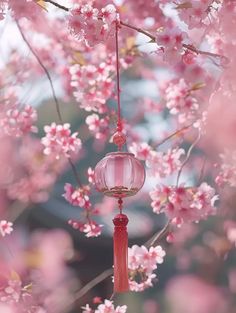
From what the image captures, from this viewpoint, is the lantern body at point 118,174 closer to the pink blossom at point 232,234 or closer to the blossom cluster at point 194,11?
the blossom cluster at point 194,11

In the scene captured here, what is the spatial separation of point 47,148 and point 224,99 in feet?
2.70

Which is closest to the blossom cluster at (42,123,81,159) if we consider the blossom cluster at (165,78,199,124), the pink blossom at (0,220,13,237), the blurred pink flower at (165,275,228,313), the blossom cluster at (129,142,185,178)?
the blossom cluster at (129,142,185,178)

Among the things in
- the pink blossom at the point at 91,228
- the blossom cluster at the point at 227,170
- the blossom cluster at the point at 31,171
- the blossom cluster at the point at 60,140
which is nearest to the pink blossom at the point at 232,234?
the blossom cluster at the point at 227,170

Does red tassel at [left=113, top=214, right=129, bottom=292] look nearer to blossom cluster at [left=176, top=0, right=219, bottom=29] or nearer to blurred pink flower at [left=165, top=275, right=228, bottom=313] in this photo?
blossom cluster at [left=176, top=0, right=219, bottom=29]

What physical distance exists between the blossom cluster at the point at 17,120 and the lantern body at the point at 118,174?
93 centimetres

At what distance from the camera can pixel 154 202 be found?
2771mm

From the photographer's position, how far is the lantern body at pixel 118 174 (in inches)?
84.5

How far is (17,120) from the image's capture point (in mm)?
3000

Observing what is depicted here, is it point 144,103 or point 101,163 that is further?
point 144,103

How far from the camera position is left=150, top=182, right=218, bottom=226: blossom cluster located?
8.84 feet

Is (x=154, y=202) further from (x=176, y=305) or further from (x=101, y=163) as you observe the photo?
(x=176, y=305)

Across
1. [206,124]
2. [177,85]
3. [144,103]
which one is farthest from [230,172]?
[144,103]

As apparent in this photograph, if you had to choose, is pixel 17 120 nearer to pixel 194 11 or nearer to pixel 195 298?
pixel 194 11

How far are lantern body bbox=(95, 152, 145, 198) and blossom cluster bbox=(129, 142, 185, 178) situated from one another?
0.73 m
